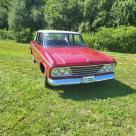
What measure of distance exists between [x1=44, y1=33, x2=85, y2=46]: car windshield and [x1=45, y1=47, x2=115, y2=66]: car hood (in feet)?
1.26

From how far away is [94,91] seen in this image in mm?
7266

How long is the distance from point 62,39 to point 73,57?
5.19 ft

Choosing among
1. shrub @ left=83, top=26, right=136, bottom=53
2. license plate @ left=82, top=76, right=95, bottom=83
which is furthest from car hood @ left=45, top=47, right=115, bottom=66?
shrub @ left=83, top=26, right=136, bottom=53

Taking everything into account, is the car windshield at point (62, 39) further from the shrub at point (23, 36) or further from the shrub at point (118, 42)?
the shrub at point (23, 36)

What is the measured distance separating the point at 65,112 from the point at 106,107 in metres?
0.97

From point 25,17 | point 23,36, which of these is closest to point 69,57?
point 23,36

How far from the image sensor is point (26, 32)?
86.2ft

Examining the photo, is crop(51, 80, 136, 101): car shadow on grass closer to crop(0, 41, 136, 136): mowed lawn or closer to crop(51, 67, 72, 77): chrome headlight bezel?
crop(0, 41, 136, 136): mowed lawn

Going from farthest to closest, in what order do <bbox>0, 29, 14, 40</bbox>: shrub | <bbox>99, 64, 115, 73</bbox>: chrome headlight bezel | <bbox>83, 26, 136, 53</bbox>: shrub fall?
<bbox>0, 29, 14, 40</bbox>: shrub → <bbox>83, 26, 136, 53</bbox>: shrub → <bbox>99, 64, 115, 73</bbox>: chrome headlight bezel

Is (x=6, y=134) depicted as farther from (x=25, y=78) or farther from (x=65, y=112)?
(x=25, y=78)

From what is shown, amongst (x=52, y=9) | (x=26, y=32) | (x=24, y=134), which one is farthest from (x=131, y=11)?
(x=24, y=134)

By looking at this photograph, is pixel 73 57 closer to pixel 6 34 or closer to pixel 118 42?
pixel 118 42

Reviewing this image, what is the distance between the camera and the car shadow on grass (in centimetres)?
685

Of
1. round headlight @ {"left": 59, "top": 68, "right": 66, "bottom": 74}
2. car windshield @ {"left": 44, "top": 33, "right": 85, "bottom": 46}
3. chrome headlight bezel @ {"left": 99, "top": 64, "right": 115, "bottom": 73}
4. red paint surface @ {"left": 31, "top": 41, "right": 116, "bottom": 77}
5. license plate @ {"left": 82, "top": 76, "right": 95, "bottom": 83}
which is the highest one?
car windshield @ {"left": 44, "top": 33, "right": 85, "bottom": 46}
